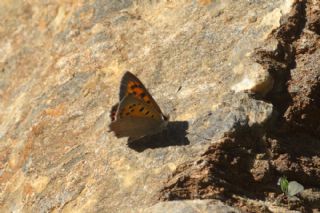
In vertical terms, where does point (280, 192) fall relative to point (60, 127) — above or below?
below

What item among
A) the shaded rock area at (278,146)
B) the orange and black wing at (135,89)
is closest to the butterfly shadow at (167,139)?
the orange and black wing at (135,89)

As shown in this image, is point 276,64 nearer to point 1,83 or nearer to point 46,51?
point 46,51

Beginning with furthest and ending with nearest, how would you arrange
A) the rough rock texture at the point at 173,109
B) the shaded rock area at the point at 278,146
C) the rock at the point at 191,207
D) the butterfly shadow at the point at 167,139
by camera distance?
the butterfly shadow at the point at 167,139
the rough rock texture at the point at 173,109
the shaded rock area at the point at 278,146
the rock at the point at 191,207

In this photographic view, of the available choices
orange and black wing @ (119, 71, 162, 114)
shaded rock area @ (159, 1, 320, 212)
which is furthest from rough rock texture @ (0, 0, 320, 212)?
orange and black wing @ (119, 71, 162, 114)

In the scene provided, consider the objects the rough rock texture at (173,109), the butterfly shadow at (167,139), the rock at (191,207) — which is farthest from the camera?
the butterfly shadow at (167,139)

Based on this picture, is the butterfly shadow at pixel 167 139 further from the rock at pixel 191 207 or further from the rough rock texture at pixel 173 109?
the rock at pixel 191 207

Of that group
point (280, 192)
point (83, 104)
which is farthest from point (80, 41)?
point (280, 192)

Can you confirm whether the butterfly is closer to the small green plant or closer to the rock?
the rock
